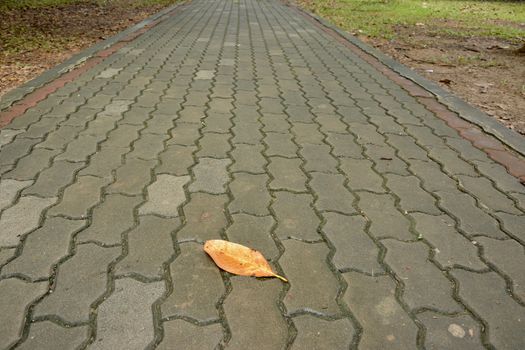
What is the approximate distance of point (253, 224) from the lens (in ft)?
8.24

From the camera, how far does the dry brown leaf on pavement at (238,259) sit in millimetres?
2098

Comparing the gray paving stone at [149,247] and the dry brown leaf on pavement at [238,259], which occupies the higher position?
the dry brown leaf on pavement at [238,259]

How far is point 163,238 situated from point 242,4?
14.1 metres

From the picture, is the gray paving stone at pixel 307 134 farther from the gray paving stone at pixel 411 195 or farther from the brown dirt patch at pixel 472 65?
the brown dirt patch at pixel 472 65

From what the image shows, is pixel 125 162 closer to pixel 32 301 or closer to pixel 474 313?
pixel 32 301

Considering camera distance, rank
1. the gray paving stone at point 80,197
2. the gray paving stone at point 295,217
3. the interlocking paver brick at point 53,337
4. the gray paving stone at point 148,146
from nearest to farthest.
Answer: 1. the interlocking paver brick at point 53,337
2. the gray paving stone at point 295,217
3. the gray paving stone at point 80,197
4. the gray paving stone at point 148,146

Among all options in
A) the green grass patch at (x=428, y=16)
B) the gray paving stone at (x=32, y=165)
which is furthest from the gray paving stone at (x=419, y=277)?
the green grass patch at (x=428, y=16)

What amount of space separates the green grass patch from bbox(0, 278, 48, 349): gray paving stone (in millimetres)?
8351

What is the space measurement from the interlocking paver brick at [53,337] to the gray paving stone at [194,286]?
0.35 metres

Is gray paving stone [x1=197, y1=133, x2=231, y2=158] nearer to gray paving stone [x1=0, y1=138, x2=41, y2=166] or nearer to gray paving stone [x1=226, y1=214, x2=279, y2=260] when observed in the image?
gray paving stone [x1=226, y1=214, x2=279, y2=260]

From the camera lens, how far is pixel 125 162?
3.21 m

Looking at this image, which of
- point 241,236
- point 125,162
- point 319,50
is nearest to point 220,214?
point 241,236

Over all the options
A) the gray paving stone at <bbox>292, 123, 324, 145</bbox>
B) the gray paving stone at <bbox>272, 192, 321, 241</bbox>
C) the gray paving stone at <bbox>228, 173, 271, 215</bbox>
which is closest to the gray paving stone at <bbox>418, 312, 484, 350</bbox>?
the gray paving stone at <bbox>272, 192, 321, 241</bbox>

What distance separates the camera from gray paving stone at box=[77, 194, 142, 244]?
235cm
